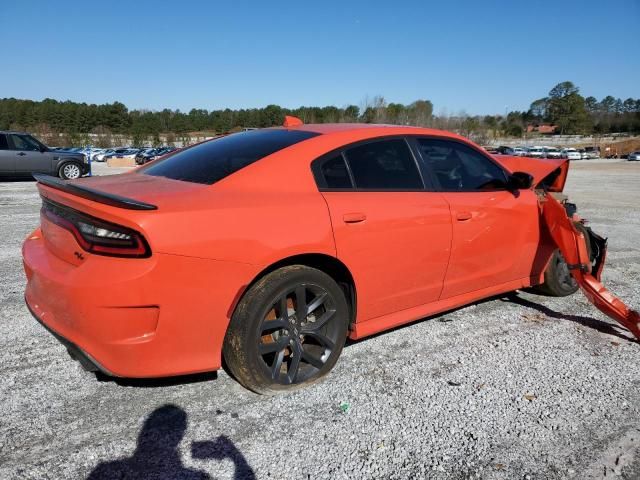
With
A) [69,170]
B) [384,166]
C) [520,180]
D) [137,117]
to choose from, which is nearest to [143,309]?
[384,166]

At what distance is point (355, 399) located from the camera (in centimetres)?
273

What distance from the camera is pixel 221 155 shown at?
315 cm

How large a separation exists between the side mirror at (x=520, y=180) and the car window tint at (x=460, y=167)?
0.20 feet

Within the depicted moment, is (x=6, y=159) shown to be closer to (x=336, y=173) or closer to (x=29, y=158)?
(x=29, y=158)

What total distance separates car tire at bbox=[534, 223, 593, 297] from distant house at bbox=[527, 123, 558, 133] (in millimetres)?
142940

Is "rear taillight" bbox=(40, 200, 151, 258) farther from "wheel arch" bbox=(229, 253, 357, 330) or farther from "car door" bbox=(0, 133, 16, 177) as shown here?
"car door" bbox=(0, 133, 16, 177)

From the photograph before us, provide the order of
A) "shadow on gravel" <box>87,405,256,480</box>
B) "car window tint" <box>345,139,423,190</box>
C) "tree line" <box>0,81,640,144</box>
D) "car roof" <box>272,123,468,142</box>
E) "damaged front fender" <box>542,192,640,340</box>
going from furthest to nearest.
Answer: "tree line" <box>0,81,640,144</box> → "damaged front fender" <box>542,192,640,340</box> → "car roof" <box>272,123,468,142</box> → "car window tint" <box>345,139,423,190</box> → "shadow on gravel" <box>87,405,256,480</box>

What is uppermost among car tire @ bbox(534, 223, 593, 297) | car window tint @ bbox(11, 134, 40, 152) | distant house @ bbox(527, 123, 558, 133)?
distant house @ bbox(527, 123, 558, 133)

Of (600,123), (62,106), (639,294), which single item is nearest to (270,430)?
(639,294)

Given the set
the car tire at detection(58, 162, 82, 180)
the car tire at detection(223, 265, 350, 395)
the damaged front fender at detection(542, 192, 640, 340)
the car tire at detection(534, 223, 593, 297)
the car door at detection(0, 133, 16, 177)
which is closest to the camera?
the car tire at detection(223, 265, 350, 395)

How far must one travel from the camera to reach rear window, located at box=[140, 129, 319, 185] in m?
2.87

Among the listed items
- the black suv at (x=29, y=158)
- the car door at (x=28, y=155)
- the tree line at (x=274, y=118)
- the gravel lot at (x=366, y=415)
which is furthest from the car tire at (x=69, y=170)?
the tree line at (x=274, y=118)

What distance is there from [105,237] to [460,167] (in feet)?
8.53

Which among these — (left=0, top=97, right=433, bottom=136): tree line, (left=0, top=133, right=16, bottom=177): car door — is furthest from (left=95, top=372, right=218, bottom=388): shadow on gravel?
(left=0, top=97, right=433, bottom=136): tree line
